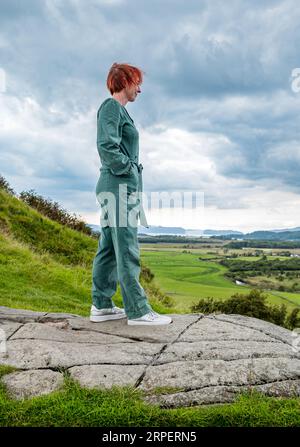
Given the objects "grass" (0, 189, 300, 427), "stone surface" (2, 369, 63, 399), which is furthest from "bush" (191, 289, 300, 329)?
"stone surface" (2, 369, 63, 399)

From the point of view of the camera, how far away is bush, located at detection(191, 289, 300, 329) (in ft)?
42.7

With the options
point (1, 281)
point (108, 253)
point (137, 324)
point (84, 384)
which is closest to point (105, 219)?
point (108, 253)

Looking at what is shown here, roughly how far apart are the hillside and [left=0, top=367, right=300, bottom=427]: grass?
5.68 meters

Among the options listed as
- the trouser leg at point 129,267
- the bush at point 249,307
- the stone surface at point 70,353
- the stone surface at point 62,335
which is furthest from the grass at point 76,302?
the trouser leg at point 129,267

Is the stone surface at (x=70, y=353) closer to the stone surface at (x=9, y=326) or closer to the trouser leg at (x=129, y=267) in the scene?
the stone surface at (x=9, y=326)

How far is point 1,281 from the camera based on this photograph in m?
12.1

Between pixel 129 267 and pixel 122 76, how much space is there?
8.60ft

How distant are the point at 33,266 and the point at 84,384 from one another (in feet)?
31.6

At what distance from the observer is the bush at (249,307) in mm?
13000

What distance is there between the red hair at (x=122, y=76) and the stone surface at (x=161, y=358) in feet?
11.0

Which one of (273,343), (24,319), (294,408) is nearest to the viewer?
(294,408)

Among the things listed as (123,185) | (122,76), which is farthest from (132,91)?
(123,185)

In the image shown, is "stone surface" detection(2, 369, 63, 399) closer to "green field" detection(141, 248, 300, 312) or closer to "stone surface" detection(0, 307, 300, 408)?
"stone surface" detection(0, 307, 300, 408)

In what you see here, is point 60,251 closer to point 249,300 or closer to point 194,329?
point 249,300
